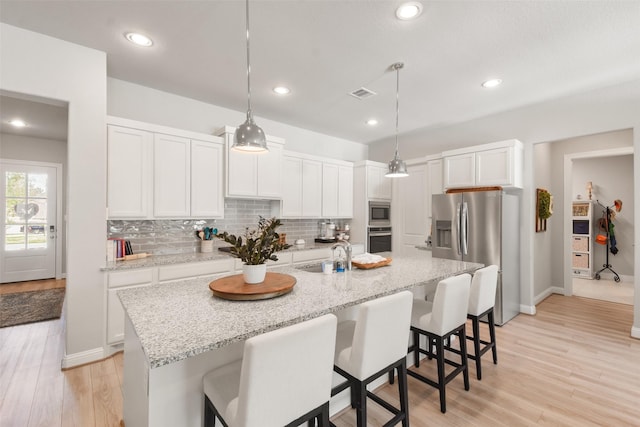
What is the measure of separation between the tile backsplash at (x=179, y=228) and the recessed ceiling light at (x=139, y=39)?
5.93ft

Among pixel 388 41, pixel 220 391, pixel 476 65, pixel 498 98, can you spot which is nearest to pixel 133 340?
pixel 220 391

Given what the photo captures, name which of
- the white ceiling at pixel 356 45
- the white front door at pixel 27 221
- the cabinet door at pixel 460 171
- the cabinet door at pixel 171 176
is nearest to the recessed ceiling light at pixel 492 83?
the white ceiling at pixel 356 45

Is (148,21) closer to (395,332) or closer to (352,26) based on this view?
(352,26)

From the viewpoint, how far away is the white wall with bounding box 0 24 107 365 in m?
2.47

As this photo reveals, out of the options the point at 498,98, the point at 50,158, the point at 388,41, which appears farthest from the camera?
the point at 50,158

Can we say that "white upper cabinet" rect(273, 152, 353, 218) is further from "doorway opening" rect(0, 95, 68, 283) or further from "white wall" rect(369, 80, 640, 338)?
"doorway opening" rect(0, 95, 68, 283)

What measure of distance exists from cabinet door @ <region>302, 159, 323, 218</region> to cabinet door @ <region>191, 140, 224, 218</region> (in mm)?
1313

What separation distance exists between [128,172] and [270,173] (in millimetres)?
1641

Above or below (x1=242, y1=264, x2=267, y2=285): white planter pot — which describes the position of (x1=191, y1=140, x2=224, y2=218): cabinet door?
above

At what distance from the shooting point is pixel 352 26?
2.27 m

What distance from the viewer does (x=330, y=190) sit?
4.88 meters

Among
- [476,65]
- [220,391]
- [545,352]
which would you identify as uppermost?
[476,65]

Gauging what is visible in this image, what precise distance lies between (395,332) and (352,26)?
85.7 inches

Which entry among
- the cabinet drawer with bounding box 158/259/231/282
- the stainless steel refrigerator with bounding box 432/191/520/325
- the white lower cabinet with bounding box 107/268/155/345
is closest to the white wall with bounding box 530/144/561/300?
the stainless steel refrigerator with bounding box 432/191/520/325
